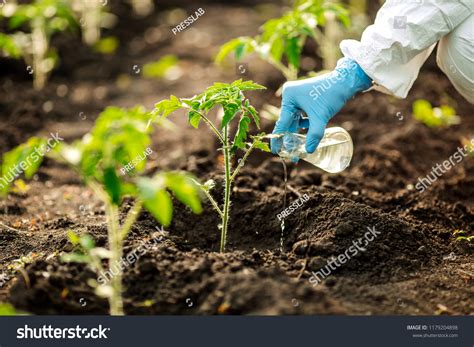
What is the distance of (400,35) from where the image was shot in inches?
126

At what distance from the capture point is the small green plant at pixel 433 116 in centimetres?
506

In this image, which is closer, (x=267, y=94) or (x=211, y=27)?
(x=267, y=94)

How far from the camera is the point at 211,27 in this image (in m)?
8.02

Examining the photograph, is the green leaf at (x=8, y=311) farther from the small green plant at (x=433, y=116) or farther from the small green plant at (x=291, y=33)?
the small green plant at (x=433, y=116)

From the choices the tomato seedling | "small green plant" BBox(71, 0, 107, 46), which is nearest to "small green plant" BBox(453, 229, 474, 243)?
the tomato seedling

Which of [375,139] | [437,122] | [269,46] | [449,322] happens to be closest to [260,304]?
→ [449,322]

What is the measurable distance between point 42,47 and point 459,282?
4.27m

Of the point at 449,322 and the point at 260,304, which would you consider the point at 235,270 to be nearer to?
the point at 260,304

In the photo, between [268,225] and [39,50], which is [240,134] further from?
[39,50]

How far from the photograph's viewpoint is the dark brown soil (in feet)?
8.59

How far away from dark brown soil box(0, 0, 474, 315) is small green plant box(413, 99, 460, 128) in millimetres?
73

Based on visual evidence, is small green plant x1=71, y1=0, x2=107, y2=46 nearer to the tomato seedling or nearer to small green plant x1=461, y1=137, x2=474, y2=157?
small green plant x1=461, y1=137, x2=474, y2=157

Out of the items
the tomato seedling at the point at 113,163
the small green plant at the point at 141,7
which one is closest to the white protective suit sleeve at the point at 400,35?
the tomato seedling at the point at 113,163

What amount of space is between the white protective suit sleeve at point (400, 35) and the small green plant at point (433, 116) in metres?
1.78
